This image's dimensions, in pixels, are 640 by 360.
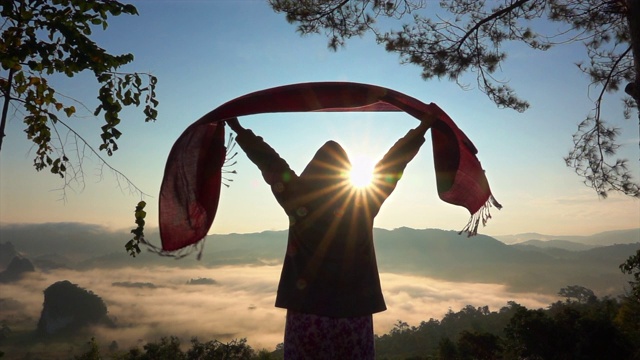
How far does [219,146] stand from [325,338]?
139cm

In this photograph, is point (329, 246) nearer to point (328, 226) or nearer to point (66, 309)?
point (328, 226)

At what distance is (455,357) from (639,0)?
17.5 meters

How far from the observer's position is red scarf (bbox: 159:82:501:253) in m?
2.70

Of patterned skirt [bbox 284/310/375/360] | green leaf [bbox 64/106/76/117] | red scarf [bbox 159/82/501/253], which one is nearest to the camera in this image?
patterned skirt [bbox 284/310/375/360]

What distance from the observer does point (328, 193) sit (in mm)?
2795

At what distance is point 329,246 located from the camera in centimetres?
274

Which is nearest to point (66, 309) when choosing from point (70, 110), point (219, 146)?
point (70, 110)

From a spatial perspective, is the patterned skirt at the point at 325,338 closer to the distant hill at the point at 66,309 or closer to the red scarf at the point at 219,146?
the red scarf at the point at 219,146

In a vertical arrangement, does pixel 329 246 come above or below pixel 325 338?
above

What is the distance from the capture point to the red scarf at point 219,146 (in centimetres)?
270

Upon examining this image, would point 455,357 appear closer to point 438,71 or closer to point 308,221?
point 438,71

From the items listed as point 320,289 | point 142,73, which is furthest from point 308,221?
point 142,73

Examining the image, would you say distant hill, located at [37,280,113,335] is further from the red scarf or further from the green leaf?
the red scarf

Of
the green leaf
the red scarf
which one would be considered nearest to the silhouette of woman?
the red scarf
